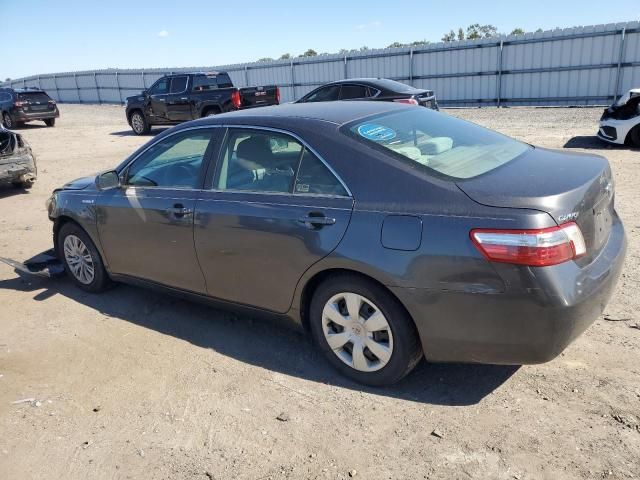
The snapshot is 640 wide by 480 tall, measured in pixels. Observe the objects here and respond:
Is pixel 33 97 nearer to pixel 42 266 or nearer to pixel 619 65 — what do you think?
pixel 42 266

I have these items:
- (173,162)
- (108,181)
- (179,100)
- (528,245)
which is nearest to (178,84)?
(179,100)

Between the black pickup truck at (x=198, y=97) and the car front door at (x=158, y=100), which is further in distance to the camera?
the car front door at (x=158, y=100)

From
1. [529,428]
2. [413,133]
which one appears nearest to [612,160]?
[413,133]

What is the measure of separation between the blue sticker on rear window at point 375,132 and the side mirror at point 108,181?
2.24m

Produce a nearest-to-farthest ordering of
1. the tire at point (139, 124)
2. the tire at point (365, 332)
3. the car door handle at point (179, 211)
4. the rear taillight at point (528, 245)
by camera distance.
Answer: the rear taillight at point (528, 245) → the tire at point (365, 332) → the car door handle at point (179, 211) → the tire at point (139, 124)

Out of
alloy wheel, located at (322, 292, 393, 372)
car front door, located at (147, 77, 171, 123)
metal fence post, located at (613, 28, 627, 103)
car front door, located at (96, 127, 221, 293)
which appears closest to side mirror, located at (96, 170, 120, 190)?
car front door, located at (96, 127, 221, 293)

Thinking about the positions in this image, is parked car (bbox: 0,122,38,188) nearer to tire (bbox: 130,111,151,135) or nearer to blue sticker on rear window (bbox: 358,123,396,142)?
blue sticker on rear window (bbox: 358,123,396,142)

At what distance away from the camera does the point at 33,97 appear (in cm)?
2262

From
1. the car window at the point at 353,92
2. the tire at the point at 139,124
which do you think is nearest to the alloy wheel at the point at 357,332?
the car window at the point at 353,92

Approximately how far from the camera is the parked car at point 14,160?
9.46m

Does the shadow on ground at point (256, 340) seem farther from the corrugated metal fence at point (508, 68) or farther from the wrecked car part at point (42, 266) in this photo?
the corrugated metal fence at point (508, 68)

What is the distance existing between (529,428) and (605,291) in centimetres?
85

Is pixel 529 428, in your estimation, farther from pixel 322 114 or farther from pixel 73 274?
Result: pixel 73 274

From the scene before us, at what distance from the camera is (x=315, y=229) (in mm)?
3244
